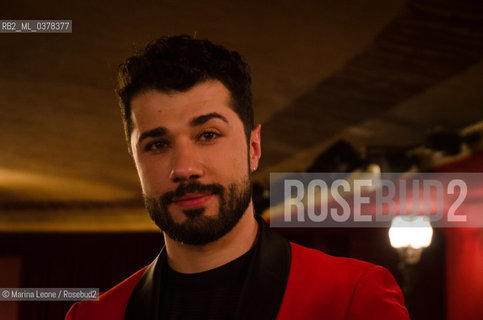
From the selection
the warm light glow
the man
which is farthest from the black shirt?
the warm light glow

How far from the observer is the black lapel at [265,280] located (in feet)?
3.20

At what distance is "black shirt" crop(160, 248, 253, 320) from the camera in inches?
40.1

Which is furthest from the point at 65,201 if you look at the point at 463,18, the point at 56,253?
the point at 463,18

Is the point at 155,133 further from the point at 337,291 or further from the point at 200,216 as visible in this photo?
the point at 337,291

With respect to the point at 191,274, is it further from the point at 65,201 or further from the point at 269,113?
the point at 65,201

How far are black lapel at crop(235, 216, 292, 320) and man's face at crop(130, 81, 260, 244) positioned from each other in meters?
0.08

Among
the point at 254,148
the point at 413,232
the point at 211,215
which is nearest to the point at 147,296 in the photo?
the point at 211,215

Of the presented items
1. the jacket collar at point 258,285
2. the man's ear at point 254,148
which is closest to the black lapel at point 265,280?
the jacket collar at point 258,285

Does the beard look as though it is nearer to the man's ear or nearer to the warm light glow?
the man's ear

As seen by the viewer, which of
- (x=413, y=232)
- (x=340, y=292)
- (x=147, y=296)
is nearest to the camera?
(x=340, y=292)

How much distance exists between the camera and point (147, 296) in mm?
1085

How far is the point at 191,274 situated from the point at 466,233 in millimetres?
5042

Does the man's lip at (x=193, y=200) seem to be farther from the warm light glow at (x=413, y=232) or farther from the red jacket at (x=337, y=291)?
the warm light glow at (x=413, y=232)

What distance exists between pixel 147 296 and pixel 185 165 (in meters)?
0.28
